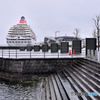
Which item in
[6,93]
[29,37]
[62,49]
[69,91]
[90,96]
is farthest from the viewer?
[29,37]

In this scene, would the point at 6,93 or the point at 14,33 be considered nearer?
the point at 6,93

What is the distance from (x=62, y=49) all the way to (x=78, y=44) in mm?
3229

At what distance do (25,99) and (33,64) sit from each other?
18.5 ft

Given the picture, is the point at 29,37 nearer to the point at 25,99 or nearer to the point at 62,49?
A: the point at 62,49

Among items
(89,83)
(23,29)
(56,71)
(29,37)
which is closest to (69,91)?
(89,83)

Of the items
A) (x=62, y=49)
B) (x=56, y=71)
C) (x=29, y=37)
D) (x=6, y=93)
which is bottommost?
(x=6, y=93)

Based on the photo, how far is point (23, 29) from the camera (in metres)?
84.2

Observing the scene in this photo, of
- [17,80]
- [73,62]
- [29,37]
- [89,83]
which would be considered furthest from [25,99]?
[29,37]

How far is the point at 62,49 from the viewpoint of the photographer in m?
21.1

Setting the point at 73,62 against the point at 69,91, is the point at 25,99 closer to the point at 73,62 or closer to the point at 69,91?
the point at 69,91

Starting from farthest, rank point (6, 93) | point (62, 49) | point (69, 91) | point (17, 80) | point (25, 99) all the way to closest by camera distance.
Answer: point (62, 49)
point (17, 80)
point (6, 93)
point (25, 99)
point (69, 91)

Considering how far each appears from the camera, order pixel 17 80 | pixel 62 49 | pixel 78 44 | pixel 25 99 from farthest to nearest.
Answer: pixel 62 49
pixel 78 44
pixel 17 80
pixel 25 99

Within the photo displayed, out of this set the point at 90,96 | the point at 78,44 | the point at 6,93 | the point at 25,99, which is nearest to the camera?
the point at 90,96

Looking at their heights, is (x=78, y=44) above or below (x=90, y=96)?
above
